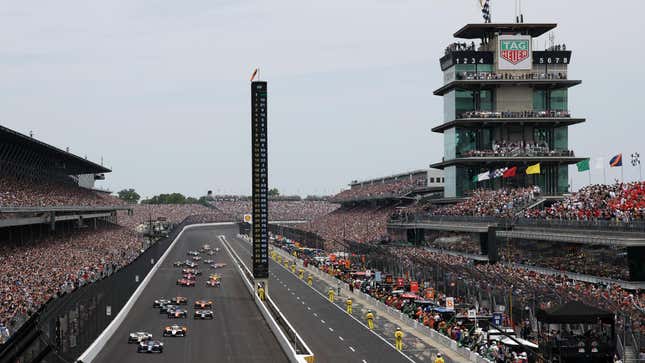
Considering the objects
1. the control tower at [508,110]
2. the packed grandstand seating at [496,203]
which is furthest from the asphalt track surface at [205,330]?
the control tower at [508,110]

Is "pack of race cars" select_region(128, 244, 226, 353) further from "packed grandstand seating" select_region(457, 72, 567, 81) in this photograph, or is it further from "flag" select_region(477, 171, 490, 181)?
"packed grandstand seating" select_region(457, 72, 567, 81)

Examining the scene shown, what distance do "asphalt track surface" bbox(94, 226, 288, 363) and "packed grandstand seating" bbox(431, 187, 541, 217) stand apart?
77.9 feet

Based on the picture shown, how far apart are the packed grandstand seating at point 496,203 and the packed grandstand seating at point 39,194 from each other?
1526 inches

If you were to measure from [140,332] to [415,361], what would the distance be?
17.7 meters

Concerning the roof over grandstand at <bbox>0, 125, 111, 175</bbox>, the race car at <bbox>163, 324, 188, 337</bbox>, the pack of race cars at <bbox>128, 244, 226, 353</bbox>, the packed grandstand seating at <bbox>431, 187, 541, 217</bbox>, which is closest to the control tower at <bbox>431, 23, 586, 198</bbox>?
the packed grandstand seating at <bbox>431, 187, 541, 217</bbox>

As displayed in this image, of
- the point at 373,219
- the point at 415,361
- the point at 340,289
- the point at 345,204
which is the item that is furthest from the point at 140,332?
the point at 345,204

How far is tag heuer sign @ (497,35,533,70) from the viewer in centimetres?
10300

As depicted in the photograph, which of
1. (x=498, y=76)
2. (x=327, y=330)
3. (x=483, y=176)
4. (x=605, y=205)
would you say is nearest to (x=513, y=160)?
(x=483, y=176)

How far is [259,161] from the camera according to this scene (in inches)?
2918

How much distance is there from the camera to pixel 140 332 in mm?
50812

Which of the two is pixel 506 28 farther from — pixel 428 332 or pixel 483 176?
pixel 428 332

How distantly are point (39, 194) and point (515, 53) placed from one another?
57.1 m

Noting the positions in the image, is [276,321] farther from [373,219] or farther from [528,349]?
[373,219]

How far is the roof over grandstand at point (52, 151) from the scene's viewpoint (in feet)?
227
